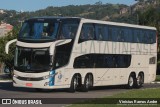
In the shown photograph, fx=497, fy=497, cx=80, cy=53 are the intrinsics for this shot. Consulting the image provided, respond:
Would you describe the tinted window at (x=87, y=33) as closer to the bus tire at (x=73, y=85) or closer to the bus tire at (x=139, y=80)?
the bus tire at (x=73, y=85)

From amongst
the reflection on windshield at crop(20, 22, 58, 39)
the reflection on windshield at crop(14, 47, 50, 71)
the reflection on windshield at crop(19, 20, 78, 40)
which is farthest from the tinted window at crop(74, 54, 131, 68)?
the reflection on windshield at crop(20, 22, 58, 39)

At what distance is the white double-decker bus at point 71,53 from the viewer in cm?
2558

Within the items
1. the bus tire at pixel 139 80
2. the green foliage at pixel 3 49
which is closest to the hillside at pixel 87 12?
the green foliage at pixel 3 49

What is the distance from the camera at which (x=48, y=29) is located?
26.1 meters

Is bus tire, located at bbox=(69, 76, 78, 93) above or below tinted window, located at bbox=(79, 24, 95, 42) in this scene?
below

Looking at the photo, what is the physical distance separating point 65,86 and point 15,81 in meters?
2.64

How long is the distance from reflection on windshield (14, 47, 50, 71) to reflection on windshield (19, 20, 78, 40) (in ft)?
2.30

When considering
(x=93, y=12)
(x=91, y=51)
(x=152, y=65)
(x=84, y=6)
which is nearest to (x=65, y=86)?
(x=91, y=51)

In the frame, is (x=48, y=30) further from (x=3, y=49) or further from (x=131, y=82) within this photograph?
(x=3, y=49)

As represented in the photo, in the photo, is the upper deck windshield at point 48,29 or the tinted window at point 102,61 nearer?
the upper deck windshield at point 48,29

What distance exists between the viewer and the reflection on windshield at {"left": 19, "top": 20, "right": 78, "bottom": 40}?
25.9m

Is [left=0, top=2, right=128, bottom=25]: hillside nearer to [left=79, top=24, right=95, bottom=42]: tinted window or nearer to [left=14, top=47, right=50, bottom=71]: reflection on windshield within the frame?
[left=79, top=24, right=95, bottom=42]: tinted window

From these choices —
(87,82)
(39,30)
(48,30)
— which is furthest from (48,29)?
(87,82)

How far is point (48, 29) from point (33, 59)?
1775mm
